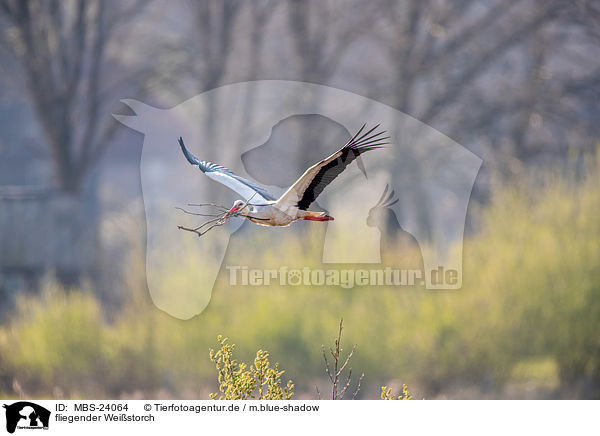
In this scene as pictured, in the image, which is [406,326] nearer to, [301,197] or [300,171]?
[300,171]

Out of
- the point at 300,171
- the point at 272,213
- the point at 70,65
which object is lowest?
the point at 272,213

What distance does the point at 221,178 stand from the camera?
1628mm

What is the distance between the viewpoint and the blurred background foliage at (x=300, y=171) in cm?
280

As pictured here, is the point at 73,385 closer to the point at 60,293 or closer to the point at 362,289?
the point at 60,293

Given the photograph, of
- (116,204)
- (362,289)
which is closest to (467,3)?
(362,289)

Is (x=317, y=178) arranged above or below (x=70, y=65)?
below

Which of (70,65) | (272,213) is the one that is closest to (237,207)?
(272,213)

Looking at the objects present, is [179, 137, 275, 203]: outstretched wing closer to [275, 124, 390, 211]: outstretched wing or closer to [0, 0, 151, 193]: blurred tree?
[275, 124, 390, 211]: outstretched wing

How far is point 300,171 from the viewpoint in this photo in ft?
9.47

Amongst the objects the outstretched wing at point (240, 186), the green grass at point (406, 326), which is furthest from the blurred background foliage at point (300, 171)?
the outstretched wing at point (240, 186)

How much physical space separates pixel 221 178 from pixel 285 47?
4.90 ft

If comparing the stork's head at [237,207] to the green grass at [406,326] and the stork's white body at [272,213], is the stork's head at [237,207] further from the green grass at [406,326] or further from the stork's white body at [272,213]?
the green grass at [406,326]

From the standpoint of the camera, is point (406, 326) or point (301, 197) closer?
point (301, 197)

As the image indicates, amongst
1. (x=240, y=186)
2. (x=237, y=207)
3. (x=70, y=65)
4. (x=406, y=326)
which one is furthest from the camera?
(x=70, y=65)
